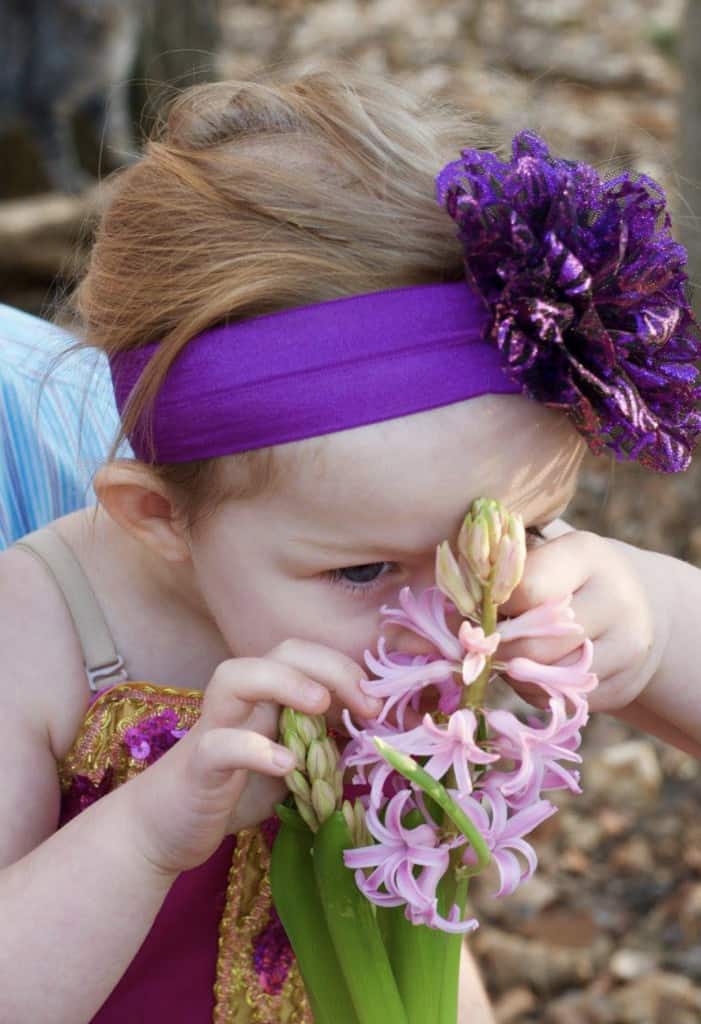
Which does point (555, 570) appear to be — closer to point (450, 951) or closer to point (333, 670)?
point (333, 670)

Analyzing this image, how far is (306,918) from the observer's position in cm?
147

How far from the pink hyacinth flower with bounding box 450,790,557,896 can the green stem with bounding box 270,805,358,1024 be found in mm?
173

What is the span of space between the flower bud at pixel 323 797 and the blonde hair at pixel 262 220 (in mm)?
314

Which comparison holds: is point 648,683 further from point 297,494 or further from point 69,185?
point 69,185

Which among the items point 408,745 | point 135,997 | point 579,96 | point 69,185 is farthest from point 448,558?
point 579,96

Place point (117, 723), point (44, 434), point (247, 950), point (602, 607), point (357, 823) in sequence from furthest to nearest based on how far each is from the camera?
point (44, 434) < point (247, 950) < point (117, 723) < point (602, 607) < point (357, 823)

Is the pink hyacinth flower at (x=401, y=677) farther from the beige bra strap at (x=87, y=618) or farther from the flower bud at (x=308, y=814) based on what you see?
the beige bra strap at (x=87, y=618)

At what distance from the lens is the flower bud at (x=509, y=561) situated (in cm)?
132

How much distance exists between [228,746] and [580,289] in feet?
1.80

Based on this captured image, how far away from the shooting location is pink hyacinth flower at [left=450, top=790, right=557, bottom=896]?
1.36 meters

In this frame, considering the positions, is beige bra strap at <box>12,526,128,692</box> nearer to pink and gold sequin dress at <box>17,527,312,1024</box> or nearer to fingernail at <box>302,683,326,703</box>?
pink and gold sequin dress at <box>17,527,312,1024</box>

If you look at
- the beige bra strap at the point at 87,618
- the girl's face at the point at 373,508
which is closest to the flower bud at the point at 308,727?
the girl's face at the point at 373,508

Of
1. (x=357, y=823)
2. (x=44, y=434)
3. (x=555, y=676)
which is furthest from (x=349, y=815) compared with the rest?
(x=44, y=434)

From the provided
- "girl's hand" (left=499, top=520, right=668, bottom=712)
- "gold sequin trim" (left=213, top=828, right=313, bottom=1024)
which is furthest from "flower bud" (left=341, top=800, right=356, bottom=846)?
"gold sequin trim" (left=213, top=828, right=313, bottom=1024)
